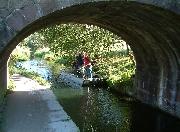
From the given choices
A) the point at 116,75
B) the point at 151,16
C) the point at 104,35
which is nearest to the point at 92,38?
the point at 104,35

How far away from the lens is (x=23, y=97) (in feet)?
51.8

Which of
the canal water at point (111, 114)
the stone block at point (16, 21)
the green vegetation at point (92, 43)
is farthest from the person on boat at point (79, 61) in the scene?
the stone block at point (16, 21)

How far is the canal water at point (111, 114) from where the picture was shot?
1277 centimetres

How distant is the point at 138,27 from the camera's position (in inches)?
543

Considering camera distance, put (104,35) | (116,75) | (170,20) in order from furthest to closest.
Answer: (104,35) → (116,75) → (170,20)

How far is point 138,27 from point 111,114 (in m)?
3.54

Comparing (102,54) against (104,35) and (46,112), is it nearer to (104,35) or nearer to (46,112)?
(104,35)

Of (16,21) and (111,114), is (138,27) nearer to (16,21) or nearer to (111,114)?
(111,114)

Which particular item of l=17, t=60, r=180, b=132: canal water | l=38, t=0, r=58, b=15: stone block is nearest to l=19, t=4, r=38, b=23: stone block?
l=38, t=0, r=58, b=15: stone block

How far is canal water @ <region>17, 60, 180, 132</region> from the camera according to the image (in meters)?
12.8

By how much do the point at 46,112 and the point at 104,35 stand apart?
39.2 feet

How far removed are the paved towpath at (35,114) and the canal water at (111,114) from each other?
0.97 metres

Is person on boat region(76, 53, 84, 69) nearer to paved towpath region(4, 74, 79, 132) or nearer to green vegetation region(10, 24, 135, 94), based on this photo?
Answer: green vegetation region(10, 24, 135, 94)

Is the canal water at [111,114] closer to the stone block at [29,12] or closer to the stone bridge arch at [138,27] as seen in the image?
the stone bridge arch at [138,27]
